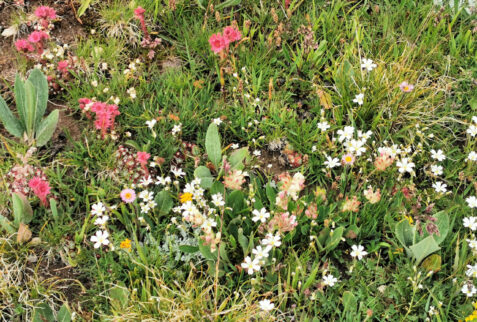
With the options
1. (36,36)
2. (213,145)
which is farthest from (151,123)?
(36,36)

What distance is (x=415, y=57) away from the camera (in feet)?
13.2

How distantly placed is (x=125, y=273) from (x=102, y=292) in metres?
0.19

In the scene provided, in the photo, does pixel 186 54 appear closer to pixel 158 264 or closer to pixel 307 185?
pixel 307 185

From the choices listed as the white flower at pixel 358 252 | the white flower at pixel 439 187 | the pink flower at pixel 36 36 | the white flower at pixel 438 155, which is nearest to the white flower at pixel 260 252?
the white flower at pixel 358 252

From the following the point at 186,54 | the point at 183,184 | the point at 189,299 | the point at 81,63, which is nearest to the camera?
the point at 189,299

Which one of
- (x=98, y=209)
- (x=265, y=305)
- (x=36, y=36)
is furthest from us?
(x=36, y=36)

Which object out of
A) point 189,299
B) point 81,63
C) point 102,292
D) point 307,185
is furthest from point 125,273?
point 81,63

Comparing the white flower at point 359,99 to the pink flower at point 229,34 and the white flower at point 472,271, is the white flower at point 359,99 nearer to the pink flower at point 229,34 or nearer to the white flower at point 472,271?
the pink flower at point 229,34

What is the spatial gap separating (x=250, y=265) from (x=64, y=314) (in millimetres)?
1069

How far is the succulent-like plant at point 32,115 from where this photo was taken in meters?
3.36

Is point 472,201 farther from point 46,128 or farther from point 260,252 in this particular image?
point 46,128

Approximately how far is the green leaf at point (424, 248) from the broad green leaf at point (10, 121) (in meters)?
2.64

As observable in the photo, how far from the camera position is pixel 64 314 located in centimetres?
279

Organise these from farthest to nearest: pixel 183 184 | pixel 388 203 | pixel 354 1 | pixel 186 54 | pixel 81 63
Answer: pixel 354 1, pixel 186 54, pixel 81 63, pixel 183 184, pixel 388 203
